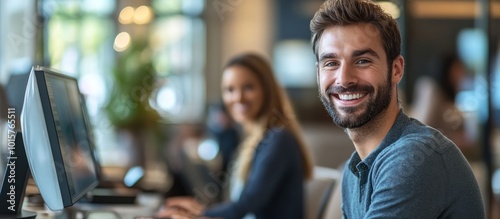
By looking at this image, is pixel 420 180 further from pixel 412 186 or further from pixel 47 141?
pixel 47 141

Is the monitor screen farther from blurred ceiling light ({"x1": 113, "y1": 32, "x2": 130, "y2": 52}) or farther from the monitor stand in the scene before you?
blurred ceiling light ({"x1": 113, "y1": 32, "x2": 130, "y2": 52})

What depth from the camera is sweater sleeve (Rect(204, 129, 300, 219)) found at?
256cm

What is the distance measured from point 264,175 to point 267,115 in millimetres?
344

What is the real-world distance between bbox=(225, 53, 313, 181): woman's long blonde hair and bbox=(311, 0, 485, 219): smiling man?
1266 mm

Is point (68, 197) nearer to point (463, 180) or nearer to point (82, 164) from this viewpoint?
point (82, 164)

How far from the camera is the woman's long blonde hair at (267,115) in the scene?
284 cm

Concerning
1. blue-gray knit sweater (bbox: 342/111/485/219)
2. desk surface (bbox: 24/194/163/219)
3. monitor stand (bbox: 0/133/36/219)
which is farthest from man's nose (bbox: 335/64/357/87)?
desk surface (bbox: 24/194/163/219)

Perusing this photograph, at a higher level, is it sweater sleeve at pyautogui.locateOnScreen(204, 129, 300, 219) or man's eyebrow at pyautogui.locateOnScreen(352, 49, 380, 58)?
man's eyebrow at pyautogui.locateOnScreen(352, 49, 380, 58)

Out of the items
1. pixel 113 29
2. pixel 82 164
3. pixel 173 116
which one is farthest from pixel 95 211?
pixel 113 29

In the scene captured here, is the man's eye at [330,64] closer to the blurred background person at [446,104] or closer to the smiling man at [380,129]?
the smiling man at [380,129]

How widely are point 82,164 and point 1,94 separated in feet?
4.90

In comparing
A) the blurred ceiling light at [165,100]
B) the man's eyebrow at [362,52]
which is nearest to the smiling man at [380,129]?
the man's eyebrow at [362,52]

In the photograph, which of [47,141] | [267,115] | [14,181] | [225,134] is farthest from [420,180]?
[225,134]

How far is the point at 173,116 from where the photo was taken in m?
9.31
